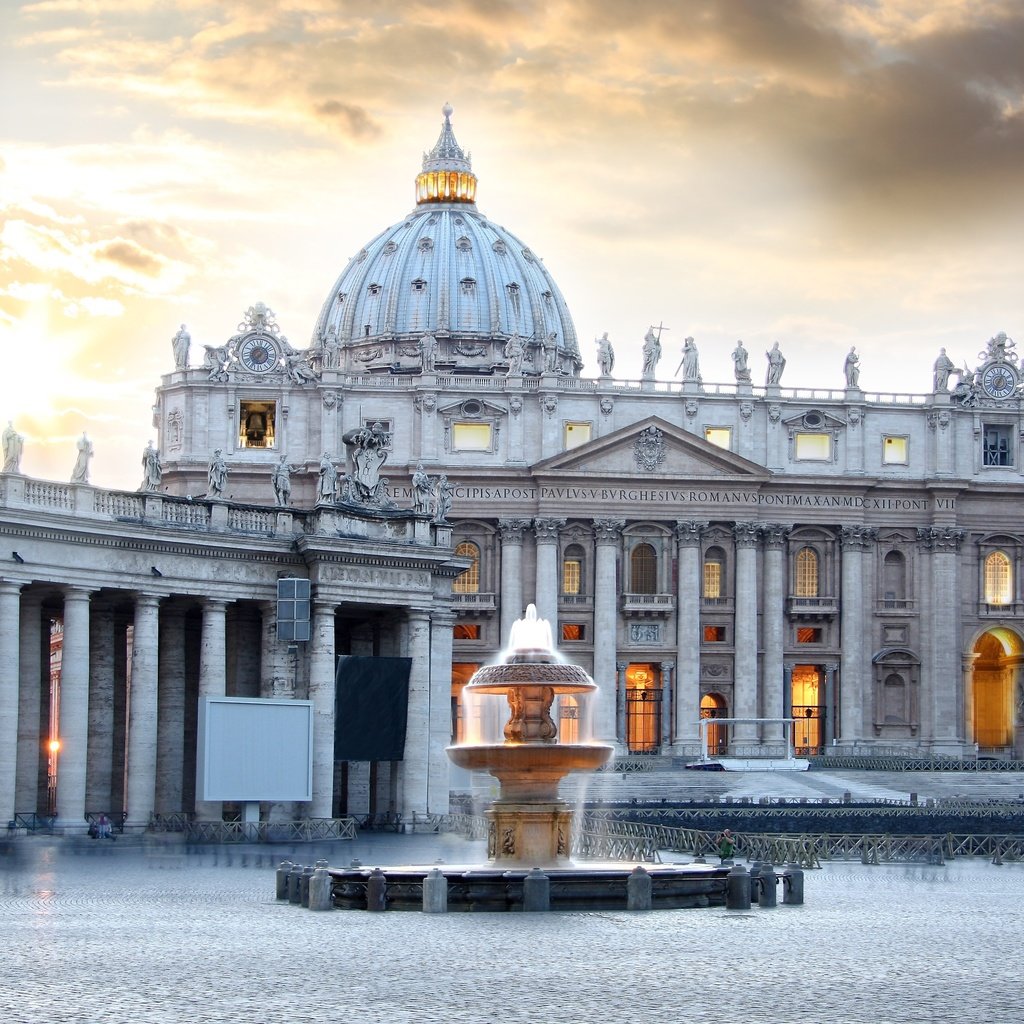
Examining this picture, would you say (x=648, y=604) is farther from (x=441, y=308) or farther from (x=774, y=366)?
(x=441, y=308)

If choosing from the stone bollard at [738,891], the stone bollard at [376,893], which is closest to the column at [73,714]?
the stone bollard at [376,893]

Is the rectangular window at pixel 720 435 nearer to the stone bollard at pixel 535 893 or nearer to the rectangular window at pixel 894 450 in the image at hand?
the rectangular window at pixel 894 450

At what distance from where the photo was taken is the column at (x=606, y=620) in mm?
136375

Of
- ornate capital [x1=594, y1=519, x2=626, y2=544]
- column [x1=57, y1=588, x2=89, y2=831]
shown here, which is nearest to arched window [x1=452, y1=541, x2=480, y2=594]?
ornate capital [x1=594, y1=519, x2=626, y2=544]

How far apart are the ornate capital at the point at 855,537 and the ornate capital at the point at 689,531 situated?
358 inches

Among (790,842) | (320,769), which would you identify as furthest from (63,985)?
(320,769)

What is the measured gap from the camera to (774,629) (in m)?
139

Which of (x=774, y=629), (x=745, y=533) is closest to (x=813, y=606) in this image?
(x=774, y=629)

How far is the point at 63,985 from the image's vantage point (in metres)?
28.5

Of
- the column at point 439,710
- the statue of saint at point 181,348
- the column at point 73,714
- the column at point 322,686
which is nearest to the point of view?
the column at point 73,714

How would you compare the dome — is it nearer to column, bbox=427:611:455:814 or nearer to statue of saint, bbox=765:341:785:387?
statue of saint, bbox=765:341:785:387

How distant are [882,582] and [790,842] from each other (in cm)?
8682

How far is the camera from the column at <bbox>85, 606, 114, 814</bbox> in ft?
208

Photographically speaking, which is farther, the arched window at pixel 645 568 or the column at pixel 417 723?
the arched window at pixel 645 568
